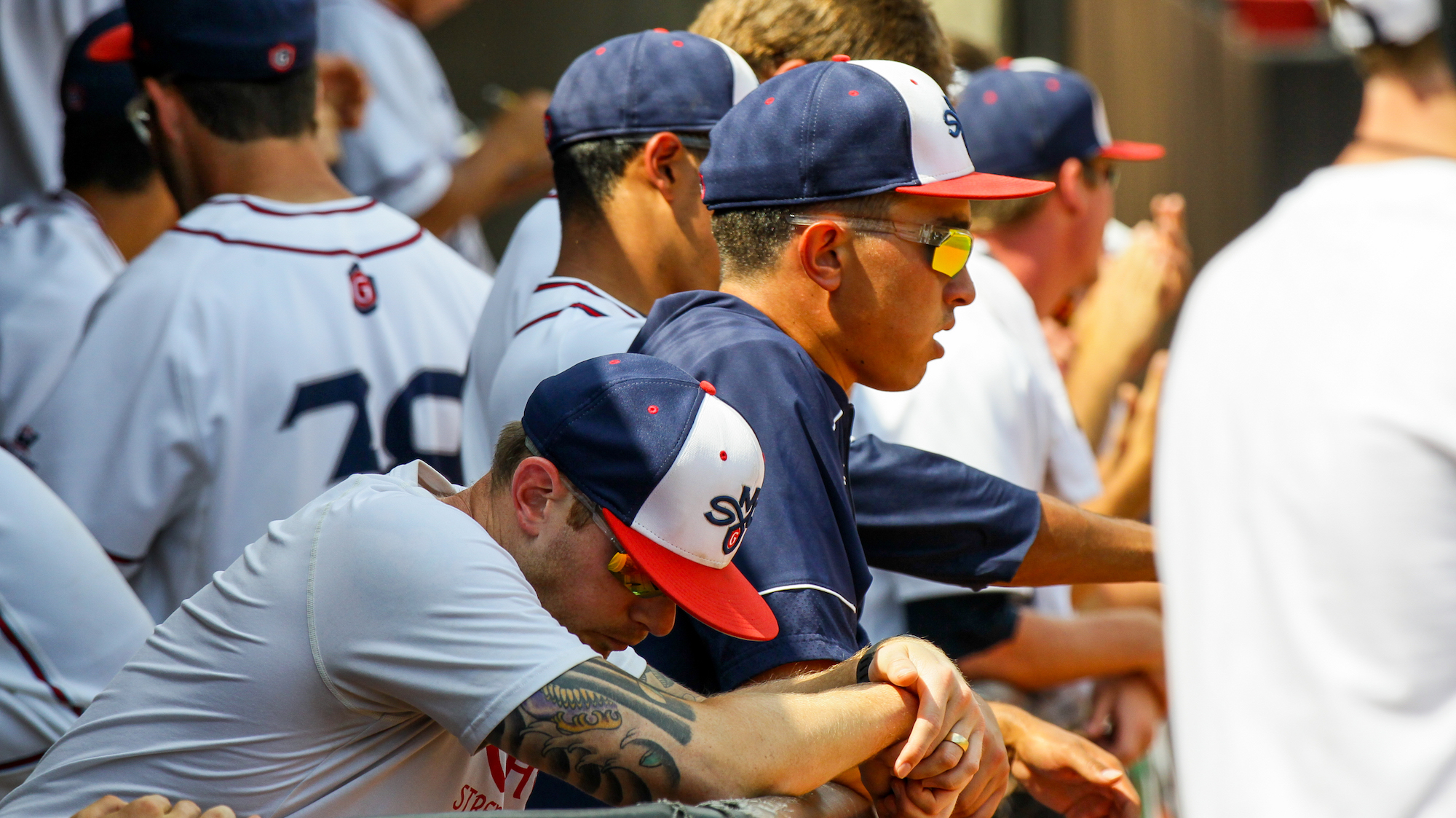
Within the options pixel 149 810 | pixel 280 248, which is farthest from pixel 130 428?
pixel 149 810

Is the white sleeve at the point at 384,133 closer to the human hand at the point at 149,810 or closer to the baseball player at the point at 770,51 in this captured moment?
the baseball player at the point at 770,51

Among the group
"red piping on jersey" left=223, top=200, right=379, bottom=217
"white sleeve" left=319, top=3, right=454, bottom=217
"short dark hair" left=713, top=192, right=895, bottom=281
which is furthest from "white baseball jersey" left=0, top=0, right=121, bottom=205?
"short dark hair" left=713, top=192, right=895, bottom=281

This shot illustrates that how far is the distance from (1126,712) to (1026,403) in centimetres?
95

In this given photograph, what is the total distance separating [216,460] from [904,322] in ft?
5.00

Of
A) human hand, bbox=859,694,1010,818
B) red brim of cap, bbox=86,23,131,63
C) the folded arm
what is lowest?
human hand, bbox=859,694,1010,818

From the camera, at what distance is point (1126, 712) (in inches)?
152

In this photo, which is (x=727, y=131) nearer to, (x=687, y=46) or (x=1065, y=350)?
(x=687, y=46)

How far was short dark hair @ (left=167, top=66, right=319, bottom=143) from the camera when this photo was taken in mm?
3268

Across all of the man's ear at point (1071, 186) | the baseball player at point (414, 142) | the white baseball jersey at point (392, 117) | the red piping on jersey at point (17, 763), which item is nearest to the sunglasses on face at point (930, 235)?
the red piping on jersey at point (17, 763)

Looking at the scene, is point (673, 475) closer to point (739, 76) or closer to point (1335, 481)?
point (1335, 481)

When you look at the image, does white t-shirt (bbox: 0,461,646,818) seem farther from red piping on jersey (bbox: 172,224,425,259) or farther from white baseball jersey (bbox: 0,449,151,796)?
red piping on jersey (bbox: 172,224,425,259)

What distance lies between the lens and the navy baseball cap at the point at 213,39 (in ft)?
10.6

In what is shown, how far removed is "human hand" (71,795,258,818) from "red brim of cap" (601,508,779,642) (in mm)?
588

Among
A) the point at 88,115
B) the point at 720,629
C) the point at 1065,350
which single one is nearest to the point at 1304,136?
the point at 1065,350
